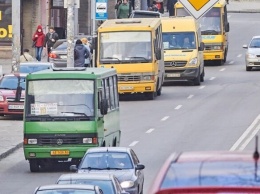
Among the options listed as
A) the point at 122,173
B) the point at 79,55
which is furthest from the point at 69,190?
the point at 79,55

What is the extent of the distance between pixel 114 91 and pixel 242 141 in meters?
4.39

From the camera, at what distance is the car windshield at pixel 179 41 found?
146ft

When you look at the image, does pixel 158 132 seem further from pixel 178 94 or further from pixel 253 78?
pixel 253 78

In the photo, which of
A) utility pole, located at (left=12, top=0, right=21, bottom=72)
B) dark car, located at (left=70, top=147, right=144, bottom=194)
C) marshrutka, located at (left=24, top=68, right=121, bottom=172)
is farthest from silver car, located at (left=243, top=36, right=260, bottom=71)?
dark car, located at (left=70, top=147, right=144, bottom=194)

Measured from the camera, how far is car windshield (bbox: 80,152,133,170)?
66.9 ft

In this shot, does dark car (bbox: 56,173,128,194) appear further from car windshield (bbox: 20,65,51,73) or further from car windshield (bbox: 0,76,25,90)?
car windshield (bbox: 20,65,51,73)

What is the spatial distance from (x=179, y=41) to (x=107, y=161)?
2445 cm

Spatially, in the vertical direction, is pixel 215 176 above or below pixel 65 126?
above

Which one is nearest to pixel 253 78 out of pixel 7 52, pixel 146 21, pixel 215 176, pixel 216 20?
pixel 216 20

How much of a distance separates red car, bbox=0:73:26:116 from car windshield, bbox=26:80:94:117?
9.68m

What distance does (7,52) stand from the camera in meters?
53.4

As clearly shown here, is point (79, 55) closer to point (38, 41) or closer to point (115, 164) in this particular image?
point (38, 41)

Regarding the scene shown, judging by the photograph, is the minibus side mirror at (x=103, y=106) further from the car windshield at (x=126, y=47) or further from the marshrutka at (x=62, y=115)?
the car windshield at (x=126, y=47)

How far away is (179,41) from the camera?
44625mm
